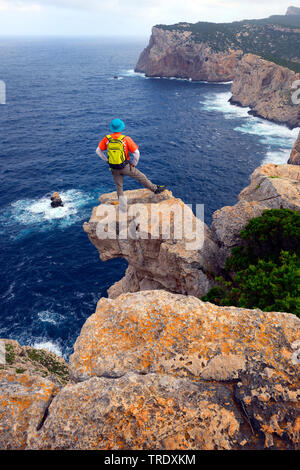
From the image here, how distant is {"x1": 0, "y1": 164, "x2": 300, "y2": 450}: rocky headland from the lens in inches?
256

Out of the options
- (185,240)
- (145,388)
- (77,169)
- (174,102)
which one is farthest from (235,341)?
(174,102)

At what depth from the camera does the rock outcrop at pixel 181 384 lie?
6.48 metres

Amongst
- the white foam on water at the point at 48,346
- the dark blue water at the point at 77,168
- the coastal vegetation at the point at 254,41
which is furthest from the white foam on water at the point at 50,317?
the coastal vegetation at the point at 254,41

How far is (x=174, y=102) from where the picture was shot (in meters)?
114

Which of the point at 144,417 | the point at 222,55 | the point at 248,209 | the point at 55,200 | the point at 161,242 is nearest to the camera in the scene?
the point at 144,417

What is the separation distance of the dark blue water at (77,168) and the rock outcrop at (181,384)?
26.6 metres

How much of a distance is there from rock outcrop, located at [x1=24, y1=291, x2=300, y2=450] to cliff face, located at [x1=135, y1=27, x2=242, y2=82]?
165 m

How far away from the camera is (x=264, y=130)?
85.9 m

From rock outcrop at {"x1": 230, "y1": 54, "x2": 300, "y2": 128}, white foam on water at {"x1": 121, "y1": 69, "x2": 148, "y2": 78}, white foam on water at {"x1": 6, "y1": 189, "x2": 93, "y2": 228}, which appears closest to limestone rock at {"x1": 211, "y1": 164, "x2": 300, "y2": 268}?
white foam on water at {"x1": 6, "y1": 189, "x2": 93, "y2": 228}

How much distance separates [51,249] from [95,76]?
154034 millimetres

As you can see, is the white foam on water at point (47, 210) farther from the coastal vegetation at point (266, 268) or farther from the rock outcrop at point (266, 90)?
the rock outcrop at point (266, 90)

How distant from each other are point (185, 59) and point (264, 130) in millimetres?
91559

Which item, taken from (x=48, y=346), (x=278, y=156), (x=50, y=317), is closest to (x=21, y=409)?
(x=48, y=346)

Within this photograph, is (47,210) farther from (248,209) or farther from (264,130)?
(264,130)
